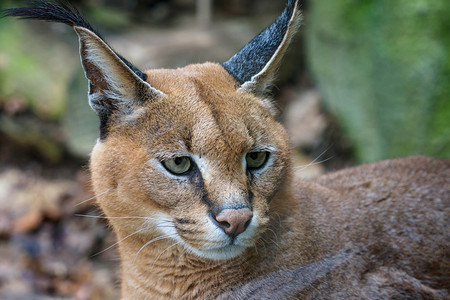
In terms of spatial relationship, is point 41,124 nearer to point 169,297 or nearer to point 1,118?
point 1,118

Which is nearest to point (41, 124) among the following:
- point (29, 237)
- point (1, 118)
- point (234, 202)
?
point (1, 118)

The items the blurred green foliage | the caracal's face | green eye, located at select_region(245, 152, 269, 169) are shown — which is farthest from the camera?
the blurred green foliage

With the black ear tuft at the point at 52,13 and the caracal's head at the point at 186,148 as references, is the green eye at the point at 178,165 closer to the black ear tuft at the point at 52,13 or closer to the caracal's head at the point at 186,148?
the caracal's head at the point at 186,148

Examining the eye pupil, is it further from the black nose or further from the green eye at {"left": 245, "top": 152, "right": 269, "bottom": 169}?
the black nose

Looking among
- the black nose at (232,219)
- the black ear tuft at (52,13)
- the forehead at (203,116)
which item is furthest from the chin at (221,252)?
the black ear tuft at (52,13)

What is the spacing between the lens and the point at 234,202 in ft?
9.41

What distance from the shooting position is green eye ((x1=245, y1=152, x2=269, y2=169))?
10.5ft

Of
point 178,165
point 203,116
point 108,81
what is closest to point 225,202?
point 178,165

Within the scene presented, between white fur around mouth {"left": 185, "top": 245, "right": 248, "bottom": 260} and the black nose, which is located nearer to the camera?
the black nose

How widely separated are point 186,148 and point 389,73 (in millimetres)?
4625

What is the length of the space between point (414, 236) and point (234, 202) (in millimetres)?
1533

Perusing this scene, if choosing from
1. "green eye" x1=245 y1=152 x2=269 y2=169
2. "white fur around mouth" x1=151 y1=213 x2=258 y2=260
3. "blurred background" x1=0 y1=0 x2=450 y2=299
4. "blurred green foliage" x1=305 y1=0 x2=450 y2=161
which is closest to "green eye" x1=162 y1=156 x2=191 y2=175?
"white fur around mouth" x1=151 y1=213 x2=258 y2=260

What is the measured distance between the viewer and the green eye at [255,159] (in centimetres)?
321

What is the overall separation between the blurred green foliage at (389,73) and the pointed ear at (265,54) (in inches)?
132
